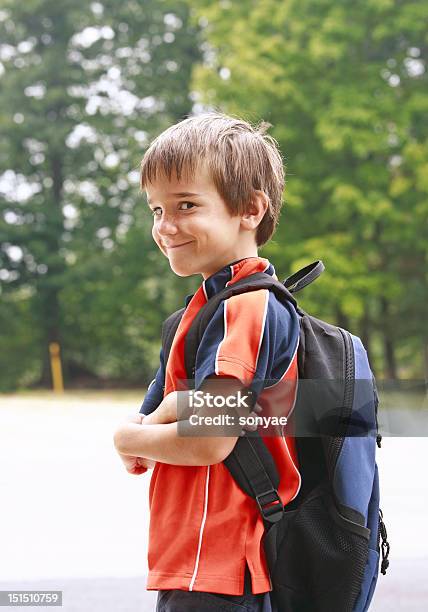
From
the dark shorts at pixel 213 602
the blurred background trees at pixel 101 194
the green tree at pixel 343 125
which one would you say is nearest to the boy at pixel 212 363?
the dark shorts at pixel 213 602

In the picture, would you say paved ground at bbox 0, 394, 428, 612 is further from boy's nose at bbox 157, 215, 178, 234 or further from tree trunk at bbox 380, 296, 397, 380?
tree trunk at bbox 380, 296, 397, 380

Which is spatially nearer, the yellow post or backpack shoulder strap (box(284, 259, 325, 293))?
backpack shoulder strap (box(284, 259, 325, 293))

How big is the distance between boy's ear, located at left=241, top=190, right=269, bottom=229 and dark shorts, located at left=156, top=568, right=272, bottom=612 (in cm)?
45

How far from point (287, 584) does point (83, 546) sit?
2.79m

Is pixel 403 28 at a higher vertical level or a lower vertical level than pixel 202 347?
higher

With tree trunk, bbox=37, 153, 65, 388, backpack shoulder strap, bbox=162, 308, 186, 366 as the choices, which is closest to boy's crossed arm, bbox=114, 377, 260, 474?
backpack shoulder strap, bbox=162, 308, 186, 366

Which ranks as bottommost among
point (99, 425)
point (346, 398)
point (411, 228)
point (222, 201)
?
point (346, 398)

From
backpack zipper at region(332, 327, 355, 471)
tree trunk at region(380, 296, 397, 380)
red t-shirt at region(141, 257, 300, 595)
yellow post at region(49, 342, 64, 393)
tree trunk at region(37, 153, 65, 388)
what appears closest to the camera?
red t-shirt at region(141, 257, 300, 595)

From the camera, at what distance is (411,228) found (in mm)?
14500

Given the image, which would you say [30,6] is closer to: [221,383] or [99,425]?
[99,425]

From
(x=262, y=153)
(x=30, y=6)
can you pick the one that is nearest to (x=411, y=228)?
(x=30, y=6)

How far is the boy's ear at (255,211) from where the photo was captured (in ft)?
4.04

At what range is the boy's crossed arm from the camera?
1.07 m

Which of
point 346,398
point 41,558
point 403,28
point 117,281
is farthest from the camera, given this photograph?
point 117,281
